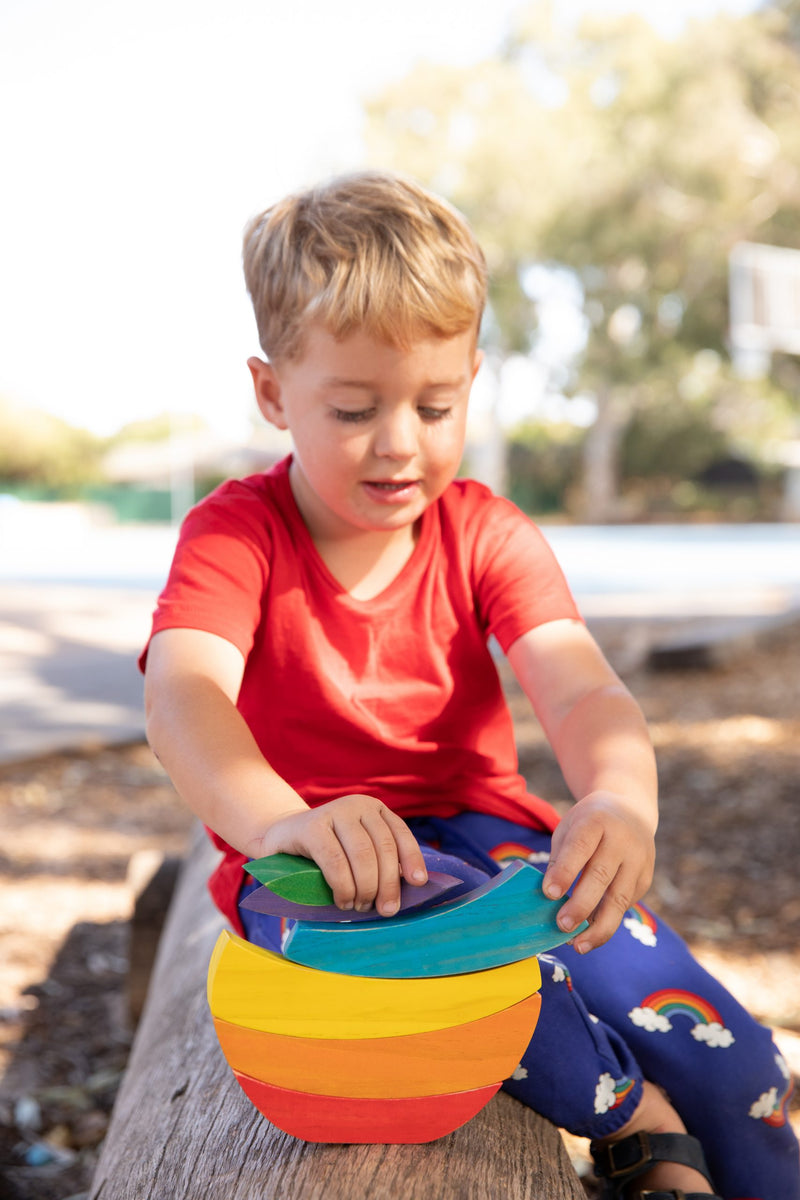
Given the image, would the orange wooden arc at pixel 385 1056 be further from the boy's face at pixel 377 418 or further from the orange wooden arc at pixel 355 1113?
the boy's face at pixel 377 418

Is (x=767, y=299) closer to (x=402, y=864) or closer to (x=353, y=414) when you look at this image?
(x=353, y=414)

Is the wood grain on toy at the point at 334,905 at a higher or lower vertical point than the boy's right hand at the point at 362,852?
lower

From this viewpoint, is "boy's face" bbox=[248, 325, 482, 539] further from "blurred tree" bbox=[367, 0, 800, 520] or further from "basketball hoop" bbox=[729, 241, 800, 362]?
"blurred tree" bbox=[367, 0, 800, 520]

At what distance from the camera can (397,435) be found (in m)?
1.43

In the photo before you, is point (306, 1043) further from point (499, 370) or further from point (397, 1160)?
point (499, 370)

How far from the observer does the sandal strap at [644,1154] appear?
1.33m

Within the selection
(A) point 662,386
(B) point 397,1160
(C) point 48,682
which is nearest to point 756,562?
(C) point 48,682

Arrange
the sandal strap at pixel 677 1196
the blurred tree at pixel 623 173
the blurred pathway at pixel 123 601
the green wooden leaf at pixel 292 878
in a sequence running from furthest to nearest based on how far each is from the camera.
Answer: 1. the blurred tree at pixel 623 173
2. the blurred pathway at pixel 123 601
3. the sandal strap at pixel 677 1196
4. the green wooden leaf at pixel 292 878

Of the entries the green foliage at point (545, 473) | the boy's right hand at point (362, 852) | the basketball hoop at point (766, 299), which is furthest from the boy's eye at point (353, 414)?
the green foliage at point (545, 473)

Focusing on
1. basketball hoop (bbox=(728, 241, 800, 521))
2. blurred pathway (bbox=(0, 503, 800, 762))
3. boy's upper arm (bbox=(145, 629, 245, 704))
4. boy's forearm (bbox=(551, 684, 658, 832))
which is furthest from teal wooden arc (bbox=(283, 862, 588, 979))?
basketball hoop (bbox=(728, 241, 800, 521))

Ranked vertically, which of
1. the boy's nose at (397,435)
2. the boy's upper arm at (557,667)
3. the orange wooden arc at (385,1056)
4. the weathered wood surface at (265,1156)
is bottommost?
the weathered wood surface at (265,1156)

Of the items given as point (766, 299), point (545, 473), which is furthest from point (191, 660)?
point (545, 473)

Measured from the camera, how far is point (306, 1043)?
1085 millimetres

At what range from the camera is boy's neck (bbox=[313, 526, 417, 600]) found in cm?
164
